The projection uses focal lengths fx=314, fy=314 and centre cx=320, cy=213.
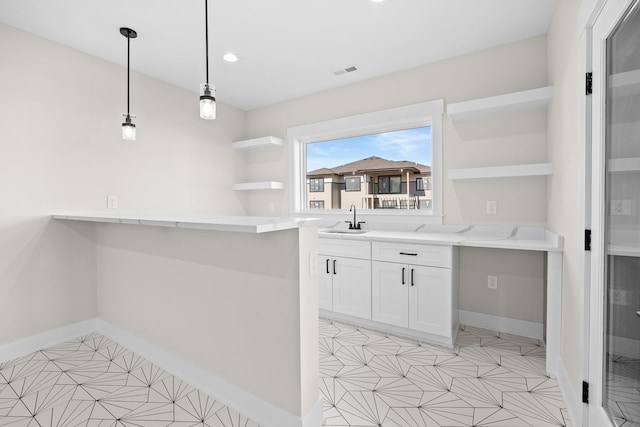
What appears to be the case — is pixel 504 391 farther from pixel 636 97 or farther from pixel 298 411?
pixel 636 97

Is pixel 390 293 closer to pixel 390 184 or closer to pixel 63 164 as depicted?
pixel 390 184

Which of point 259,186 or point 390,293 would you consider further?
point 259,186

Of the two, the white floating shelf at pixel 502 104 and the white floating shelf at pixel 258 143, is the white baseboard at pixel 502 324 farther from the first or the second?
the white floating shelf at pixel 258 143

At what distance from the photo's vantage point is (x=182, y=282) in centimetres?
208

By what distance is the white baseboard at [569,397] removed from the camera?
1607mm

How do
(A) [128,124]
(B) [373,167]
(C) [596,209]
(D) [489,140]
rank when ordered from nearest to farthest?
1. (C) [596,209]
2. (A) [128,124]
3. (D) [489,140]
4. (B) [373,167]

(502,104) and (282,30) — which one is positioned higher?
(282,30)

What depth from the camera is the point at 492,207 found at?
286cm

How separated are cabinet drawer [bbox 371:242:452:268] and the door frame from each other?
1022 mm

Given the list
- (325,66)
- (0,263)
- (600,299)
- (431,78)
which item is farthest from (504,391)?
(0,263)

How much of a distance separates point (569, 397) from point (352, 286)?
65.4 inches

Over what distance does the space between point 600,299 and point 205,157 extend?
3.86 m

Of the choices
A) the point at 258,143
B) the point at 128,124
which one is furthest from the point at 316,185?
the point at 128,124

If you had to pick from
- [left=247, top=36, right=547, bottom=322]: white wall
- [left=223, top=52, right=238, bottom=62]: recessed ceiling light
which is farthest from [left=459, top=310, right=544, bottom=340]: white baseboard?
[left=223, top=52, right=238, bottom=62]: recessed ceiling light
